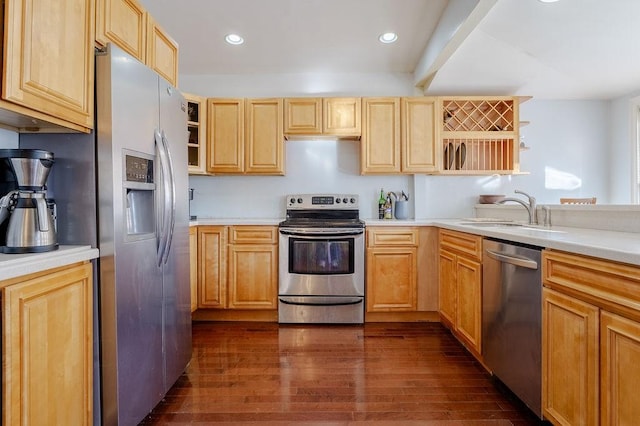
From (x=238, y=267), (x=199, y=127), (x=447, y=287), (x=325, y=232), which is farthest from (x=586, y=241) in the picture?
(x=199, y=127)

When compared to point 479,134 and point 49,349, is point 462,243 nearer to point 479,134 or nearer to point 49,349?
point 479,134

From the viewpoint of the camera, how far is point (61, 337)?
1.16 m

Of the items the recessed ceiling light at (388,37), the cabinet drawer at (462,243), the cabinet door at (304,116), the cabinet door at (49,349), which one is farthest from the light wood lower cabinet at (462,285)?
the cabinet door at (49,349)

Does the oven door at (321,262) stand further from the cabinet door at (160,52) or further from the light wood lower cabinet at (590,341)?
the light wood lower cabinet at (590,341)

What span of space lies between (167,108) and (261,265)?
65.2 inches

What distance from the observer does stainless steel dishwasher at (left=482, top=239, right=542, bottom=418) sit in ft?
4.87

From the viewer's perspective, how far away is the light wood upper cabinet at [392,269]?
295 cm

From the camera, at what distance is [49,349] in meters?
1.11

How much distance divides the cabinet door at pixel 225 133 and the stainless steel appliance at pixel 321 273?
0.94 m

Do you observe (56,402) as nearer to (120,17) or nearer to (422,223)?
(120,17)

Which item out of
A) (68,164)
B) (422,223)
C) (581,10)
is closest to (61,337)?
(68,164)

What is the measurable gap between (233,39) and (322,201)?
5.70ft

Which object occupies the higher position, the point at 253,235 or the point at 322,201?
the point at 322,201

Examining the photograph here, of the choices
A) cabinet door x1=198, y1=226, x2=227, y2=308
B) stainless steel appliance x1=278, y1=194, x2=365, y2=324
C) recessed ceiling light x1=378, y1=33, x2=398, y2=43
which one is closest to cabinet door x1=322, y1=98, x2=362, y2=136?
recessed ceiling light x1=378, y1=33, x2=398, y2=43
